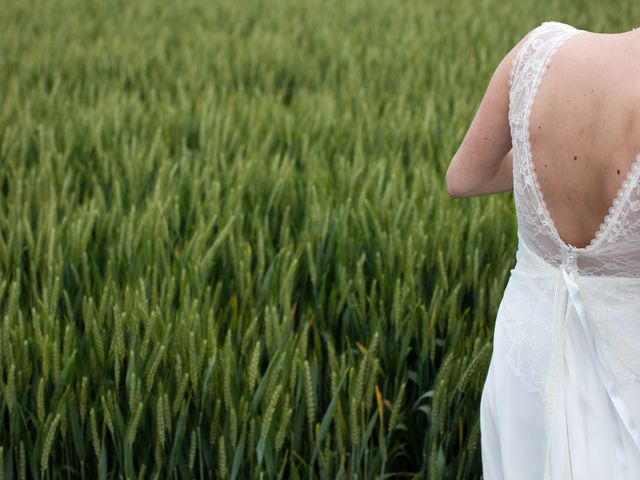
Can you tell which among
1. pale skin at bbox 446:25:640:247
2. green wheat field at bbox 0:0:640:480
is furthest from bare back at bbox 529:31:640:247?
green wheat field at bbox 0:0:640:480

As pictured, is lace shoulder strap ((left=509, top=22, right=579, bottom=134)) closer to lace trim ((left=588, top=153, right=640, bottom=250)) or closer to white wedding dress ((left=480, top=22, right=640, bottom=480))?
white wedding dress ((left=480, top=22, right=640, bottom=480))

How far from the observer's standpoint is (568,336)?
1.23 meters

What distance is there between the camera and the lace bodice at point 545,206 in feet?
3.65

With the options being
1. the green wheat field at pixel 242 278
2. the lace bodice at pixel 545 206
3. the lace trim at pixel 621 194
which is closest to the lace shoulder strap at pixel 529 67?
the lace bodice at pixel 545 206

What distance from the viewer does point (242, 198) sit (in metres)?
2.88

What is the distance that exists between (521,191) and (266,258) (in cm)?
132

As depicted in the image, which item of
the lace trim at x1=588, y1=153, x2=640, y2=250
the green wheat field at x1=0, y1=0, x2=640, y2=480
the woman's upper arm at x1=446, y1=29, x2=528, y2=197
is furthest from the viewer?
the green wheat field at x1=0, y1=0, x2=640, y2=480

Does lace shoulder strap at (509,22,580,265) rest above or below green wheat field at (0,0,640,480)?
above

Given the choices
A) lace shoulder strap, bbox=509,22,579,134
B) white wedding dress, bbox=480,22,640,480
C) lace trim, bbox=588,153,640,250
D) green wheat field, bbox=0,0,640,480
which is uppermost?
lace shoulder strap, bbox=509,22,579,134

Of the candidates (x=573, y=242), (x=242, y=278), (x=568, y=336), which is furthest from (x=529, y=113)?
(x=242, y=278)

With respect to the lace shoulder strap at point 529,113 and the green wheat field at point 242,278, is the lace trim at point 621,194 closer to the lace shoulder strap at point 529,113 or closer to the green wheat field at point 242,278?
the lace shoulder strap at point 529,113

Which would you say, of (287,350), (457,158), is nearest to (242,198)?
(287,350)

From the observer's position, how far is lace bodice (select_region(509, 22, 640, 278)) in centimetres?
111

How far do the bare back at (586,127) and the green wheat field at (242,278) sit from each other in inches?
23.4
